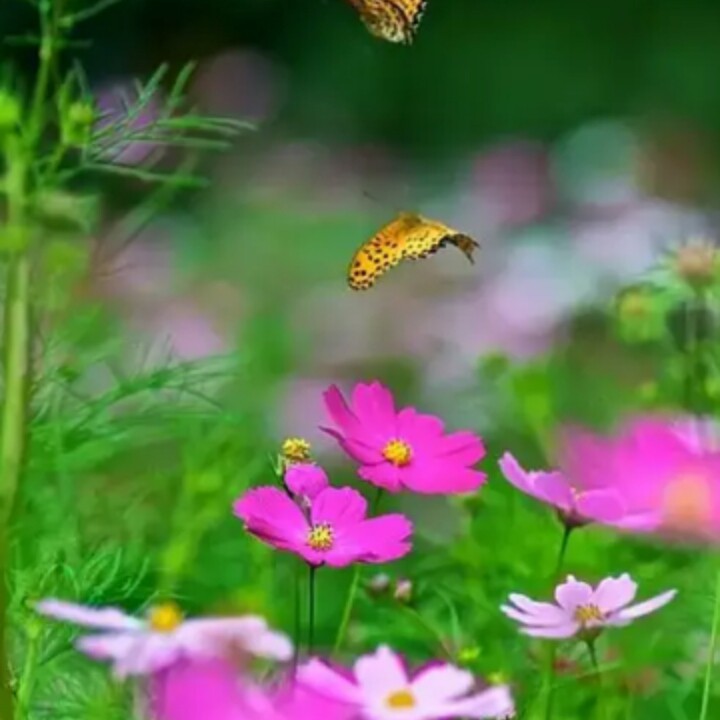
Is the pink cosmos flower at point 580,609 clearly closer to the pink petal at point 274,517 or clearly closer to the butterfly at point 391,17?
the pink petal at point 274,517

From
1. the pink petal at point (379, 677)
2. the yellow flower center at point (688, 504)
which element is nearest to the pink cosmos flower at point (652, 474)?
the yellow flower center at point (688, 504)

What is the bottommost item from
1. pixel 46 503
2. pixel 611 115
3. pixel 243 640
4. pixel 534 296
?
pixel 611 115

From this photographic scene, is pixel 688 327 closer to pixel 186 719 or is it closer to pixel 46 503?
pixel 46 503

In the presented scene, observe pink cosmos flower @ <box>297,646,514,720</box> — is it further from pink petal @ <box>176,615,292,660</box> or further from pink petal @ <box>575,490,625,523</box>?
pink petal @ <box>575,490,625,523</box>

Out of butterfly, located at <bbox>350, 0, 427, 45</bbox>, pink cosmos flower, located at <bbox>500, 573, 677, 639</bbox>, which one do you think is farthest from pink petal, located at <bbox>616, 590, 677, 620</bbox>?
butterfly, located at <bbox>350, 0, 427, 45</bbox>

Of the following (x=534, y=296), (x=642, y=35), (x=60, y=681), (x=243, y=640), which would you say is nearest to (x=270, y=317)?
(x=534, y=296)
